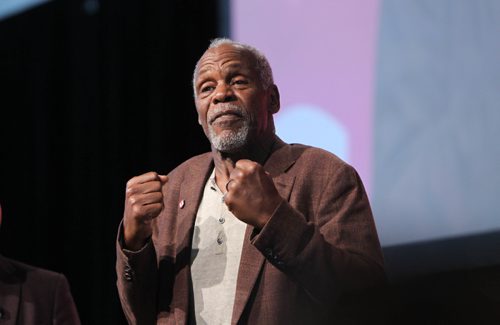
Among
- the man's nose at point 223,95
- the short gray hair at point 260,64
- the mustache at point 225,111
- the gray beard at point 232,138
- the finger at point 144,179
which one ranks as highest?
the short gray hair at point 260,64

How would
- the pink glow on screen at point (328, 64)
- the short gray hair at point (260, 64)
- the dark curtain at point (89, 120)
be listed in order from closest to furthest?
the short gray hair at point (260, 64)
the pink glow on screen at point (328, 64)
the dark curtain at point (89, 120)

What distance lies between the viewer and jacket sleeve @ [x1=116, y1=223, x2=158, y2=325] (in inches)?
91.3

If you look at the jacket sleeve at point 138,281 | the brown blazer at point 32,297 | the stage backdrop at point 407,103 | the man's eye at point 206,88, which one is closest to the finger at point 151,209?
the jacket sleeve at point 138,281

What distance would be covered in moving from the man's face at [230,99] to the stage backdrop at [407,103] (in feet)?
1.75

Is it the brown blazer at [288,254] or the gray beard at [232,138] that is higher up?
the gray beard at [232,138]

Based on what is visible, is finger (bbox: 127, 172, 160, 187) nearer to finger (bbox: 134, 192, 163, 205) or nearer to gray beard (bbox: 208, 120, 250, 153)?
finger (bbox: 134, 192, 163, 205)

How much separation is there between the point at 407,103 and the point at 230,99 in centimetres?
71

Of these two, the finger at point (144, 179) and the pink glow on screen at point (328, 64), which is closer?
the finger at point (144, 179)

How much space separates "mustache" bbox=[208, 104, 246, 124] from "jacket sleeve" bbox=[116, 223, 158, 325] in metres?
0.40

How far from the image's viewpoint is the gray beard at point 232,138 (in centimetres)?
244

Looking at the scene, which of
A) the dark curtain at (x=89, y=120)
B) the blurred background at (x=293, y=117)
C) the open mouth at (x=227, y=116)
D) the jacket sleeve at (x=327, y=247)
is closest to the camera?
the jacket sleeve at (x=327, y=247)

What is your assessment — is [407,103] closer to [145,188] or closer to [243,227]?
[243,227]

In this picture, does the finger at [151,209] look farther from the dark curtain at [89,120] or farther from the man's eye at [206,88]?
the dark curtain at [89,120]

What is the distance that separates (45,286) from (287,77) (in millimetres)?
1177
